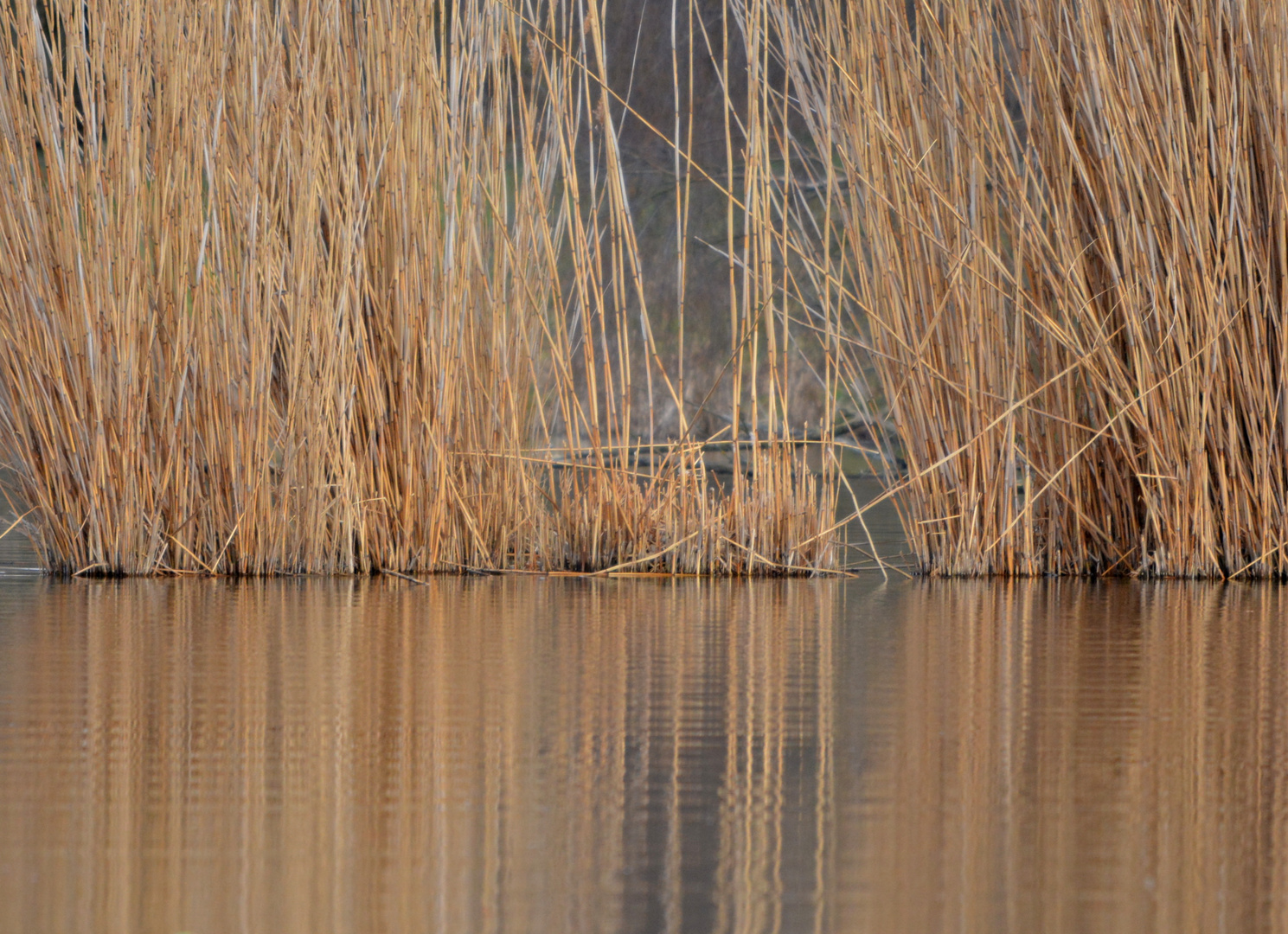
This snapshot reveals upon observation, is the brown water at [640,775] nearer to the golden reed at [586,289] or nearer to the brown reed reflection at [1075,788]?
the brown reed reflection at [1075,788]

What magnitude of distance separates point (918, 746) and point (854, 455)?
5.75 metres

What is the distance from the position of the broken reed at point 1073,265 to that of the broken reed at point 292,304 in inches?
8.6

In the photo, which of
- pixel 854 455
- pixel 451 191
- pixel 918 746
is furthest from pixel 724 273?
pixel 918 746

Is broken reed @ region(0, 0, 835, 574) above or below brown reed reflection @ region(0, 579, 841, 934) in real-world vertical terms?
above

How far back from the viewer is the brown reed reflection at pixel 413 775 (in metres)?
0.65

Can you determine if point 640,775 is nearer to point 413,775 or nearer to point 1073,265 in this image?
point 413,775

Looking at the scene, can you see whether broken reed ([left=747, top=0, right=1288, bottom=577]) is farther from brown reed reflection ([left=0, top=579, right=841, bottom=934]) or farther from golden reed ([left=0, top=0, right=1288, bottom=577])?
brown reed reflection ([left=0, top=579, right=841, bottom=934])

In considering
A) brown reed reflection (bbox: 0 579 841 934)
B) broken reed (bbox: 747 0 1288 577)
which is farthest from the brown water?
broken reed (bbox: 747 0 1288 577)

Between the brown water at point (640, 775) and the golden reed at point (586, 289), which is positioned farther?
the golden reed at point (586, 289)

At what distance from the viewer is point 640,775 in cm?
89

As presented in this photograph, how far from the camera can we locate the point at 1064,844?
747 millimetres

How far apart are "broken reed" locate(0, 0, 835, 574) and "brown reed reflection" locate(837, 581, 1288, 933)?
2.63 feet

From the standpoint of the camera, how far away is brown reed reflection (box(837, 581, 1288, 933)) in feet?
2.14

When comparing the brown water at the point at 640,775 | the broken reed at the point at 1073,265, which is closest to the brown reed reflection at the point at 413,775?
the brown water at the point at 640,775
